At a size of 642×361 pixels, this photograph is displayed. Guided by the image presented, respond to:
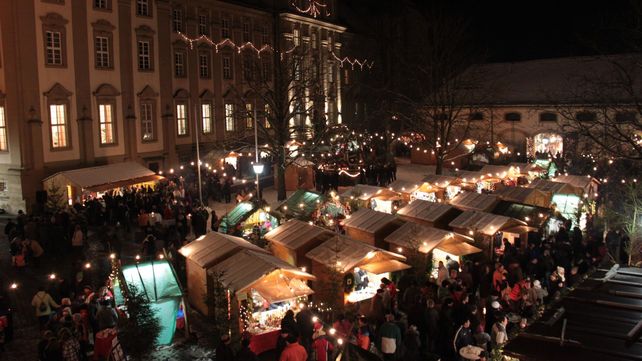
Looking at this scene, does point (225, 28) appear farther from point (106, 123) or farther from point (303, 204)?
point (303, 204)

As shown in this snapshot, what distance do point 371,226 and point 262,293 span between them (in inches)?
249

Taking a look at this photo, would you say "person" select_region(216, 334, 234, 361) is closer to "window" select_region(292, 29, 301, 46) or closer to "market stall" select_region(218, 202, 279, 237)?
"market stall" select_region(218, 202, 279, 237)

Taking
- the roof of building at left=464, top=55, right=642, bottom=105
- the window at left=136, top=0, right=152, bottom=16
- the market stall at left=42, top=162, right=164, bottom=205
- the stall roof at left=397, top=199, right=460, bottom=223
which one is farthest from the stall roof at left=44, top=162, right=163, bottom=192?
the roof of building at left=464, top=55, right=642, bottom=105

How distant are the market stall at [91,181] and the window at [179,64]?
27.0ft

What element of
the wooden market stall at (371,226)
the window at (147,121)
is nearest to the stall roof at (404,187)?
the wooden market stall at (371,226)

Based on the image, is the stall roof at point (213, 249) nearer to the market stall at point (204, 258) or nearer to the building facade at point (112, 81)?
the market stall at point (204, 258)

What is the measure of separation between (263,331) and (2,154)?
17.4 metres

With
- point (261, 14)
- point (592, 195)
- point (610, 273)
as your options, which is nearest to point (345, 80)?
point (261, 14)

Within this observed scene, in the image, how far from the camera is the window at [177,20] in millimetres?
31891

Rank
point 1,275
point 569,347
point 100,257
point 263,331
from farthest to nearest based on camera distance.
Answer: point 100,257
point 1,275
point 263,331
point 569,347

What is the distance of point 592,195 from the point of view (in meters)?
25.8

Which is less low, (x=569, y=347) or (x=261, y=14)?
(x=261, y=14)

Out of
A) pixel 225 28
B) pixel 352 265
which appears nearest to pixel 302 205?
pixel 352 265

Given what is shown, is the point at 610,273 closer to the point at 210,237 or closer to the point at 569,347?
the point at 569,347
